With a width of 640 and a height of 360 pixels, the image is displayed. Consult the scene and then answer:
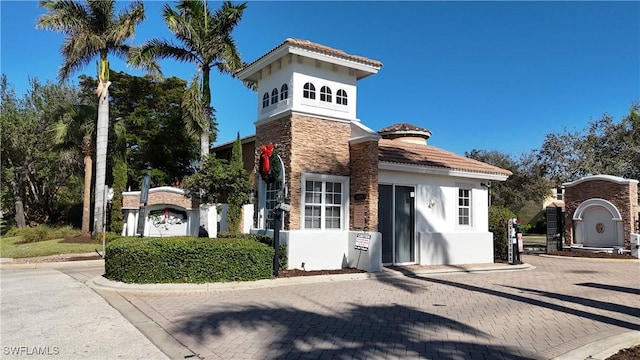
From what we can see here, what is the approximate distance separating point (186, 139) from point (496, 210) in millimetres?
24379

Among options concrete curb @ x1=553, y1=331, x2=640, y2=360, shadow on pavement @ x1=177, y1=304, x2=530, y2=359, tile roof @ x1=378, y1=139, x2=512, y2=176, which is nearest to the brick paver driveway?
shadow on pavement @ x1=177, y1=304, x2=530, y2=359

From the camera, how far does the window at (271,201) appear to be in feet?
44.1

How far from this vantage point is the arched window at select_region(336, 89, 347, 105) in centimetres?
1366

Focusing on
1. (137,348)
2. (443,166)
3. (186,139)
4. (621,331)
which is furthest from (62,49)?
(621,331)

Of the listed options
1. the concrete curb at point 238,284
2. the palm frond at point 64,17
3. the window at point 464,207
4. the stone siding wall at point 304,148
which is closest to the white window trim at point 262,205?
the stone siding wall at point 304,148

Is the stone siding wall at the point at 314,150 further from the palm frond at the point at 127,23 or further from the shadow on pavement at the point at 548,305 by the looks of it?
the palm frond at the point at 127,23

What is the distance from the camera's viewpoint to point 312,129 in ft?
42.5

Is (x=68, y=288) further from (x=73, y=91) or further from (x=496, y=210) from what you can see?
(x=73, y=91)

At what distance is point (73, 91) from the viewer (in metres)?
36.4

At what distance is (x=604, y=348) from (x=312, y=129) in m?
9.05

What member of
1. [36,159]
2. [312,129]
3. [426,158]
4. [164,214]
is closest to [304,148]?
[312,129]

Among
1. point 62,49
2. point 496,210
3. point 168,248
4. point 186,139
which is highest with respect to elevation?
point 62,49

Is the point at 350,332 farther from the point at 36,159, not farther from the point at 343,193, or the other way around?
the point at 36,159

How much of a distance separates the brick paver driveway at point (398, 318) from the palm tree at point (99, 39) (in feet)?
54.7
